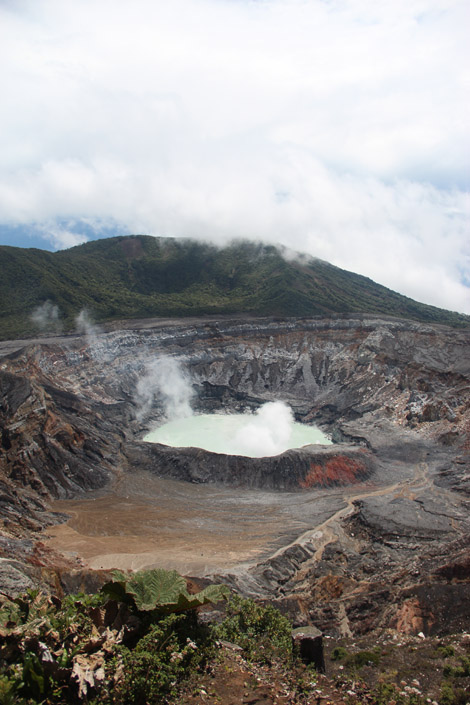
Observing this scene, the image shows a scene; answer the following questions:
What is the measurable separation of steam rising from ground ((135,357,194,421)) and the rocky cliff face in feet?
2.18

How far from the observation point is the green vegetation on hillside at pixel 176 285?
300 ft

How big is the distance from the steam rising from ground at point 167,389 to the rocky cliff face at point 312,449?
663mm

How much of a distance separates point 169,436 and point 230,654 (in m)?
53.0

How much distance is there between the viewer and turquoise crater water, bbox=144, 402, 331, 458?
2337 inches

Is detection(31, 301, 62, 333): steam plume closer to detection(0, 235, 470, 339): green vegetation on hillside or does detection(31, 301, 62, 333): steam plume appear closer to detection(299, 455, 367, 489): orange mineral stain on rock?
detection(0, 235, 470, 339): green vegetation on hillside

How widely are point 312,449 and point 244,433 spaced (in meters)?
12.0

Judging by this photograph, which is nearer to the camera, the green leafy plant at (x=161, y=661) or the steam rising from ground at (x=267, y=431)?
the green leafy plant at (x=161, y=661)

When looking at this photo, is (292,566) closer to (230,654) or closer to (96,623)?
(230,654)

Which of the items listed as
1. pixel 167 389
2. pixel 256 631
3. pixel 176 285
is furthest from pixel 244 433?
pixel 176 285

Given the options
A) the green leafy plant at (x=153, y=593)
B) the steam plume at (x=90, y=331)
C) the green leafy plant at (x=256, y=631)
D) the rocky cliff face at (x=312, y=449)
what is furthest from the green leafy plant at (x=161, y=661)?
the steam plume at (x=90, y=331)

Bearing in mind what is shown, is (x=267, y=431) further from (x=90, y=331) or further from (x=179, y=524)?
(x=90, y=331)

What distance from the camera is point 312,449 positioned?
52.7m

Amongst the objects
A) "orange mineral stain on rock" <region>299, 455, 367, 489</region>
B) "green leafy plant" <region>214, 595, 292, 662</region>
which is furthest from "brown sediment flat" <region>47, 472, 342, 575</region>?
"green leafy plant" <region>214, 595, 292, 662</region>

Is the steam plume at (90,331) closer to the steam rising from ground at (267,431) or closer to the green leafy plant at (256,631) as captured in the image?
the steam rising from ground at (267,431)
